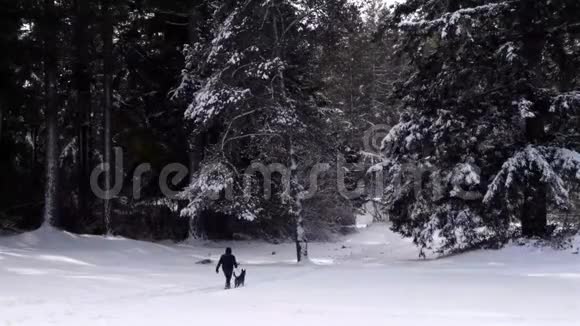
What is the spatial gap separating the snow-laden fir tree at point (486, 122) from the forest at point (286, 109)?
0.06m

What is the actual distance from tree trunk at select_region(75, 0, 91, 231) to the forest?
8 cm

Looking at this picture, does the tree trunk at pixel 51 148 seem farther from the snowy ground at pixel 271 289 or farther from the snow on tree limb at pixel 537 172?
the snow on tree limb at pixel 537 172

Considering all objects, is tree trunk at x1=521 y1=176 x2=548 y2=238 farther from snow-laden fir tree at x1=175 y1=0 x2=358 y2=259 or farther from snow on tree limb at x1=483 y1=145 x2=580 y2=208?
snow-laden fir tree at x1=175 y1=0 x2=358 y2=259

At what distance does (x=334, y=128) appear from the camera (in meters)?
24.3

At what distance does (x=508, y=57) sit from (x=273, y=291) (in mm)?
10862

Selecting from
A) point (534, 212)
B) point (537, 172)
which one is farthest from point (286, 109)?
point (534, 212)

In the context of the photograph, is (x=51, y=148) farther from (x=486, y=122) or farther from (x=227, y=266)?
(x=486, y=122)

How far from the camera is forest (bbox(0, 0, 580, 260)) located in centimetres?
1962

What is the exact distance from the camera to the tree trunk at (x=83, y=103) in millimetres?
23406

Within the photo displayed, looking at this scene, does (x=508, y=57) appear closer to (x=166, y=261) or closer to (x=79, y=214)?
(x=166, y=261)

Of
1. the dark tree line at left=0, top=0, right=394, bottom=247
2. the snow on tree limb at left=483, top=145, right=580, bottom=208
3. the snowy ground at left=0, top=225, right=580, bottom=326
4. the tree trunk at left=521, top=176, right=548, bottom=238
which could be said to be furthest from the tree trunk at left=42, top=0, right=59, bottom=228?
the tree trunk at left=521, top=176, right=548, bottom=238

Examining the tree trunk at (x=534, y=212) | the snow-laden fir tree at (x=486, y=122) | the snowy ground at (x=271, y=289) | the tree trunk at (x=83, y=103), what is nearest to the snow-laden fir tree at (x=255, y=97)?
the snowy ground at (x=271, y=289)

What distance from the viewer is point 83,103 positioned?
29.0 meters

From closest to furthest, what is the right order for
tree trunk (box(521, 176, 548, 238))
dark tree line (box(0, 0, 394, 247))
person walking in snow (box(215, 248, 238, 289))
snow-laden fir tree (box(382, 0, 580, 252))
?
person walking in snow (box(215, 248, 238, 289)), snow-laden fir tree (box(382, 0, 580, 252)), tree trunk (box(521, 176, 548, 238)), dark tree line (box(0, 0, 394, 247))
